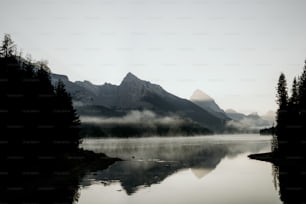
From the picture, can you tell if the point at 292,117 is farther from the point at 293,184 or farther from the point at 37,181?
the point at 37,181

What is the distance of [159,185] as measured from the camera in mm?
66312

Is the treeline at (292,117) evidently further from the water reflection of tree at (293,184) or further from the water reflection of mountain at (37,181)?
the water reflection of mountain at (37,181)

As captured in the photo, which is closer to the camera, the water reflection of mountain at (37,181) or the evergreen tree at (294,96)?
the water reflection of mountain at (37,181)

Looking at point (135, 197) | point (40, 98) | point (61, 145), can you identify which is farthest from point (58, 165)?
point (135, 197)

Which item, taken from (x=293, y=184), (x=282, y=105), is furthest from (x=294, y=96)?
(x=293, y=184)

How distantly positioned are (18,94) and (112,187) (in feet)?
70.4

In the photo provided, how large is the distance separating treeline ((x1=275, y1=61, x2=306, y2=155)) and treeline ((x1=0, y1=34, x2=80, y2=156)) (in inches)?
2284

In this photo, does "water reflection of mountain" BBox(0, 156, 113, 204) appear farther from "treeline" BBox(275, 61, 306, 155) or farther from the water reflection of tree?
"treeline" BBox(275, 61, 306, 155)

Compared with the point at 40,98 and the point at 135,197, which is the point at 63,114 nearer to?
the point at 40,98

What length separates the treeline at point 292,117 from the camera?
300ft

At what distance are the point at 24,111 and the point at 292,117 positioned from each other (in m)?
72.2

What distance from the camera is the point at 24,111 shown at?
193 feet

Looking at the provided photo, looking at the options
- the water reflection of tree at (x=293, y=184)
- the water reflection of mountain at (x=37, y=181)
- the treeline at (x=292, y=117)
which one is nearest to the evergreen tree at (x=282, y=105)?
the treeline at (x=292, y=117)

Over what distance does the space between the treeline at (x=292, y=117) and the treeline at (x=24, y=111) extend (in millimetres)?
58005
